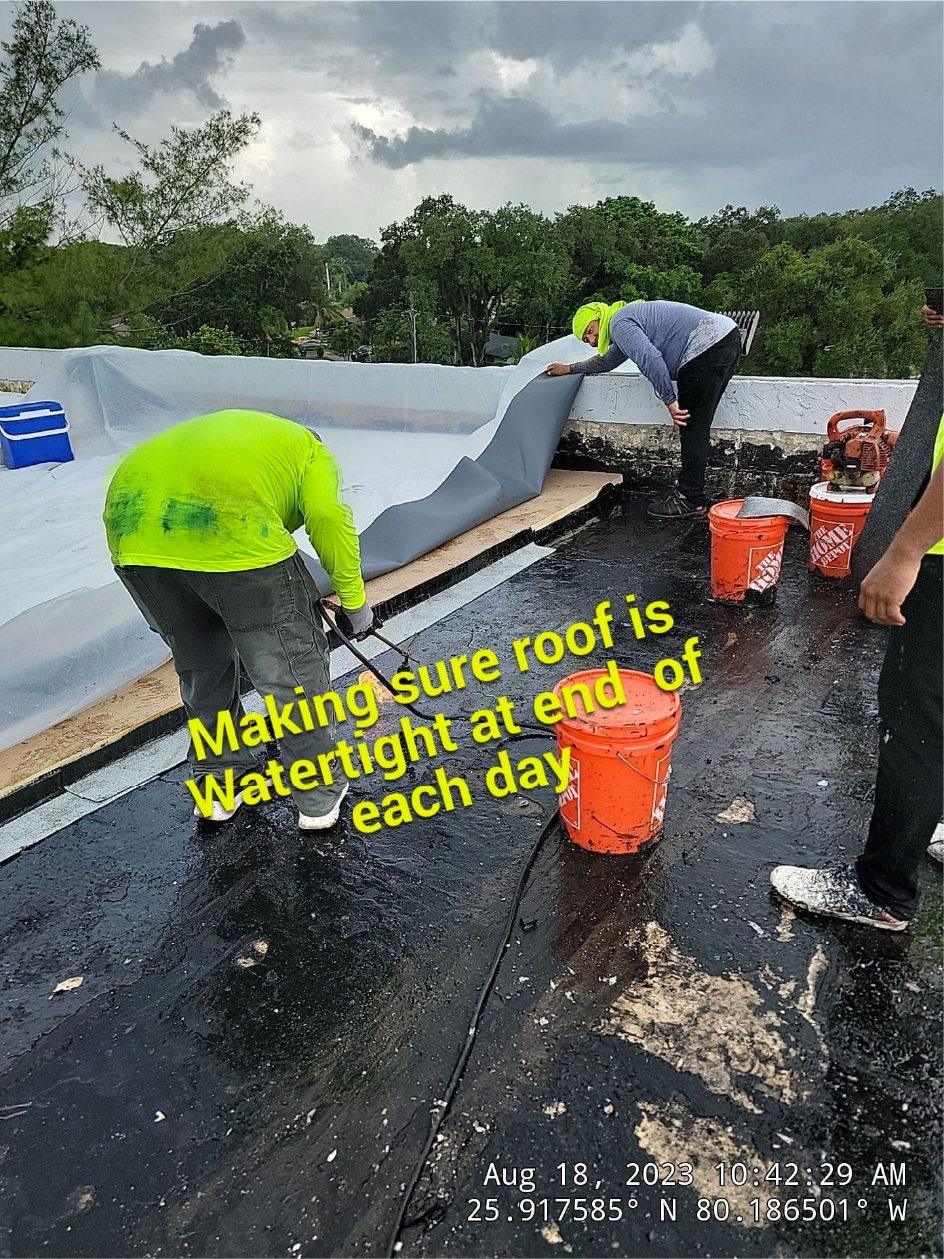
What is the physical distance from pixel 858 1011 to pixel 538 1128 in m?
0.86

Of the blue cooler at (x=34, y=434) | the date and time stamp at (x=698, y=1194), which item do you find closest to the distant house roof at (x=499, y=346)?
the blue cooler at (x=34, y=434)

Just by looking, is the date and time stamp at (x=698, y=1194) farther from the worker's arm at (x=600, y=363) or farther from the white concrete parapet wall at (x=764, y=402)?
the worker's arm at (x=600, y=363)

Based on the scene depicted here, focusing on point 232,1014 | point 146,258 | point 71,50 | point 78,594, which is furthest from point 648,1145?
point 146,258

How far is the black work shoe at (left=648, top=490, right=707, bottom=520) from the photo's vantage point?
5.91 meters

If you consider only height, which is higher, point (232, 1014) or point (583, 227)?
point (583, 227)

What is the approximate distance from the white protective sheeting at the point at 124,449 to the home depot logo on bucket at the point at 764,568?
73.1 inches

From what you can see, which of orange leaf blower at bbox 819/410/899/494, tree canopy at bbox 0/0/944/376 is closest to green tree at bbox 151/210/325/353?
tree canopy at bbox 0/0/944/376

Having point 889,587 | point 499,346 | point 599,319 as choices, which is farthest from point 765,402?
point 499,346

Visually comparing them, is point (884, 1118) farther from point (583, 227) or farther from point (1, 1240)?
point (583, 227)

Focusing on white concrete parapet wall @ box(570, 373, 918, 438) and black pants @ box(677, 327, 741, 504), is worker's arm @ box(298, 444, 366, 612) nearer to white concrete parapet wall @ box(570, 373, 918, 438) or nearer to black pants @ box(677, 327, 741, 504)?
black pants @ box(677, 327, 741, 504)

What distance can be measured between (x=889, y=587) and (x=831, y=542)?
3.02m

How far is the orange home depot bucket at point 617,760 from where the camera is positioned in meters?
2.44

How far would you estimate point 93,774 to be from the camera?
127 inches

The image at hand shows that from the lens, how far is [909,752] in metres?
2.07
